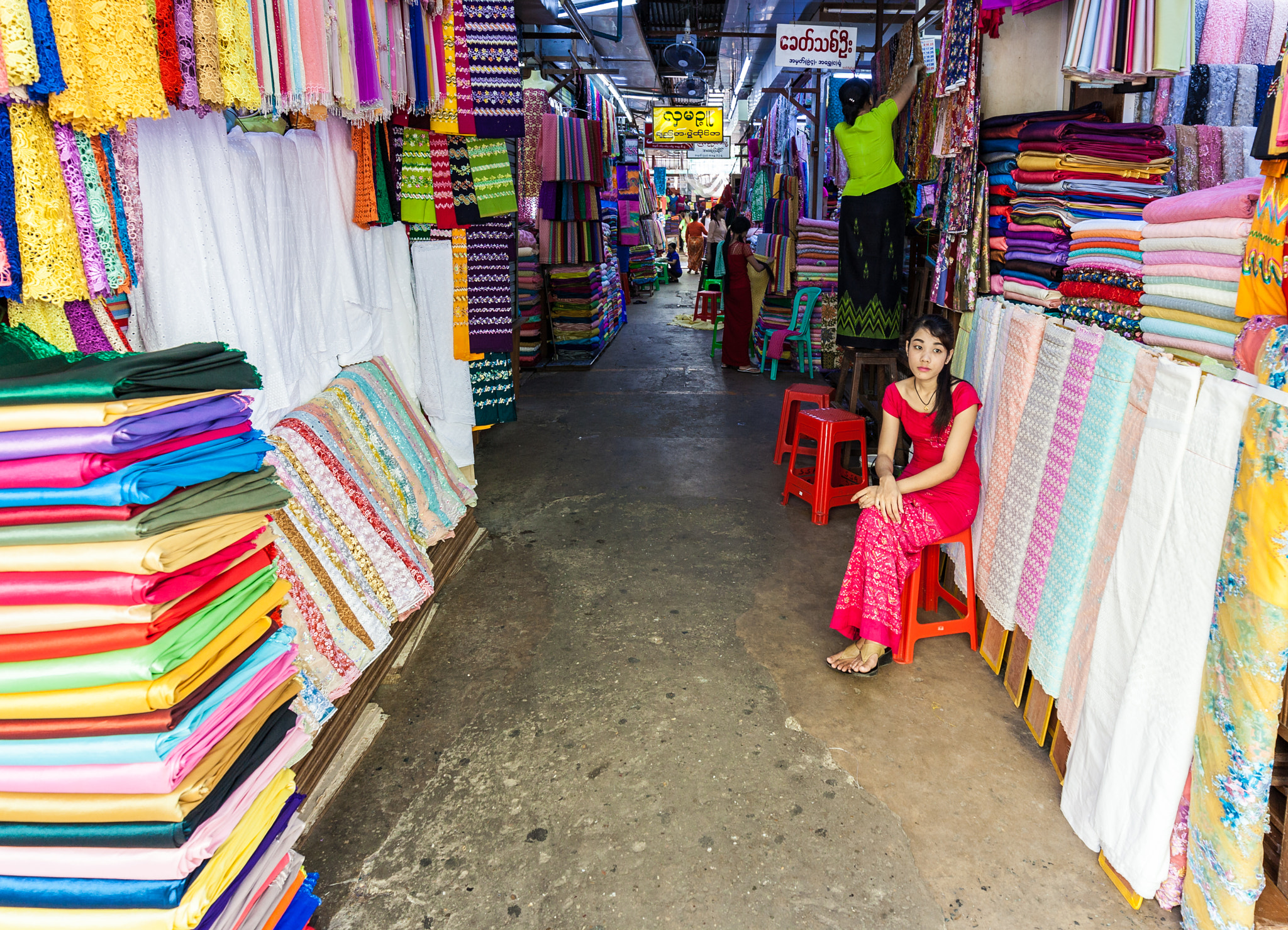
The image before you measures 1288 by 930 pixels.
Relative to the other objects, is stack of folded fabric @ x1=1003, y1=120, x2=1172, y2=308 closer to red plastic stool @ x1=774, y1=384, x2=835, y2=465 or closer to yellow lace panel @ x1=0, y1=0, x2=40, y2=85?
red plastic stool @ x1=774, y1=384, x2=835, y2=465

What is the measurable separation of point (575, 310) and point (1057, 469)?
6.49 metres

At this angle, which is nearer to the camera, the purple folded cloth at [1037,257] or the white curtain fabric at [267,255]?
the white curtain fabric at [267,255]

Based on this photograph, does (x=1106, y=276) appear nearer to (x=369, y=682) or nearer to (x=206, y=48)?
(x=206, y=48)

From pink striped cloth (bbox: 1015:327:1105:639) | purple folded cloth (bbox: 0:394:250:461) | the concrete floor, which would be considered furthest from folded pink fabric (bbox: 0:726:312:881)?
pink striped cloth (bbox: 1015:327:1105:639)

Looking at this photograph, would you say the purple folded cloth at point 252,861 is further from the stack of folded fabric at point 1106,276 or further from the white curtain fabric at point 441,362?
the white curtain fabric at point 441,362

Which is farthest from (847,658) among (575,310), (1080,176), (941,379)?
(575,310)

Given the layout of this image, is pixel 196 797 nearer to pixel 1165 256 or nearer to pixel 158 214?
pixel 158 214

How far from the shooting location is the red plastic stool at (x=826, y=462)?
4.20 m

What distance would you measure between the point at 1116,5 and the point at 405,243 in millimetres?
2884

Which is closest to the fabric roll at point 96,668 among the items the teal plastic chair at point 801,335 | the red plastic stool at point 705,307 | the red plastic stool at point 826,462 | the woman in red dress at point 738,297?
the red plastic stool at point 826,462

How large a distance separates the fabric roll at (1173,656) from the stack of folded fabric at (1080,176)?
1215 millimetres

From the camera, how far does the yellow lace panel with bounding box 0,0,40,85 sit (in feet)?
4.49

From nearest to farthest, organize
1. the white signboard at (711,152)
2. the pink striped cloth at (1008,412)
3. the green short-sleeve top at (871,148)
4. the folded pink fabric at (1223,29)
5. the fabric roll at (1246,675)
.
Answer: the fabric roll at (1246,675)
the pink striped cloth at (1008,412)
the folded pink fabric at (1223,29)
the green short-sleeve top at (871,148)
the white signboard at (711,152)

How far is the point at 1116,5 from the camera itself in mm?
2525
